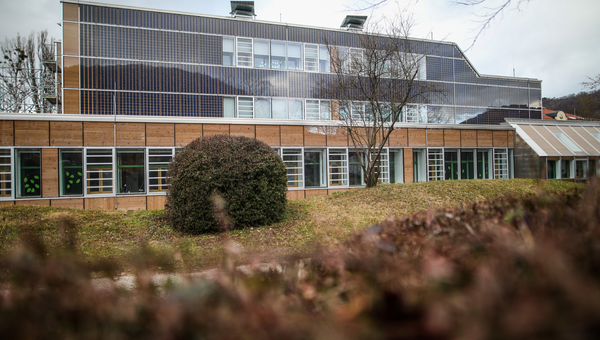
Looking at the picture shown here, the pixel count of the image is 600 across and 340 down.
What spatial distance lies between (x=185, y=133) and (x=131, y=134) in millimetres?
2298

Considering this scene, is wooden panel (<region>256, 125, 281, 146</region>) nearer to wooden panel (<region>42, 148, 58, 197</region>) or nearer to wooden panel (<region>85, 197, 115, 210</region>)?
wooden panel (<region>85, 197, 115, 210</region>)

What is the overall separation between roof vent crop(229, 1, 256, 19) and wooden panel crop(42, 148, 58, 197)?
17.9 meters

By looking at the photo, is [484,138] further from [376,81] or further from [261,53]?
[261,53]

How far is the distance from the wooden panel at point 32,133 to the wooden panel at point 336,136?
12741mm

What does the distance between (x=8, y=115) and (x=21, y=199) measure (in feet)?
11.4

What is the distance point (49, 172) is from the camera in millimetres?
13852

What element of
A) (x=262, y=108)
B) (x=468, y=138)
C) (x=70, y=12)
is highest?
(x=70, y=12)

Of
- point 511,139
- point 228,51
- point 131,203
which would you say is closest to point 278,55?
point 228,51

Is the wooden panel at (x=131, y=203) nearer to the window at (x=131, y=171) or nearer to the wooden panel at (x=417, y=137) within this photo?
the window at (x=131, y=171)

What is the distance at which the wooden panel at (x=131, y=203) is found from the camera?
47.7ft

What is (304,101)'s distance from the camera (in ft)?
84.5

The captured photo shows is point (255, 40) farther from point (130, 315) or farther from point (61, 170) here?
point (130, 315)

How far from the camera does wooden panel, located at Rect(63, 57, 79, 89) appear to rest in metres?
21.9

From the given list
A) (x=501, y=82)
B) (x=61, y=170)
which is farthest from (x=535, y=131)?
(x=61, y=170)
